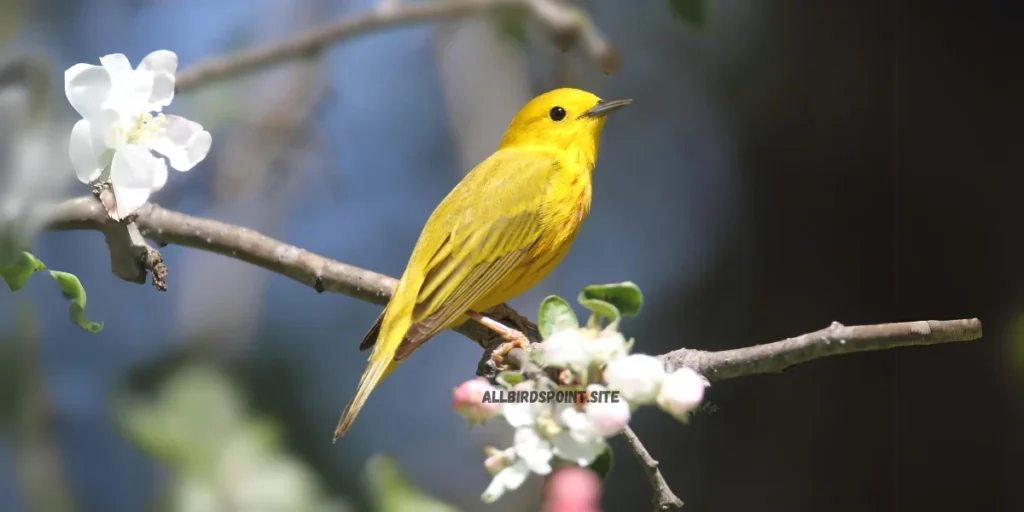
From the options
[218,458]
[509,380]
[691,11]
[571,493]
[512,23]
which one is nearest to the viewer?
[571,493]

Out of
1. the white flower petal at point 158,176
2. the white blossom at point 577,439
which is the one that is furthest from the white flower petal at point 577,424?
the white flower petal at point 158,176

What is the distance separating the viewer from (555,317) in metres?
0.56

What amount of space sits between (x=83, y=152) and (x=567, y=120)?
59 centimetres

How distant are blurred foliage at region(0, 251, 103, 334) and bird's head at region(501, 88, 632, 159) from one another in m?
0.61

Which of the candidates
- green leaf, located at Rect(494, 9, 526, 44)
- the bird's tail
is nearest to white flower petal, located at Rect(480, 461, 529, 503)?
the bird's tail

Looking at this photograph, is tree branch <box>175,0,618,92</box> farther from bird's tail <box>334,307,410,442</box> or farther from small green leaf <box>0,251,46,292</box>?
small green leaf <box>0,251,46,292</box>

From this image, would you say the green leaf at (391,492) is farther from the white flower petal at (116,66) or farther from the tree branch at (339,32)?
the tree branch at (339,32)

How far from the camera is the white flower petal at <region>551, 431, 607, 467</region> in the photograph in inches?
21.0

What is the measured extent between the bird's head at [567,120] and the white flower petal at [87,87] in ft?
1.84

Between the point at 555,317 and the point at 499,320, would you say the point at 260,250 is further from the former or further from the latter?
the point at 555,317

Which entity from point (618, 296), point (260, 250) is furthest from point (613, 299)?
point (260, 250)

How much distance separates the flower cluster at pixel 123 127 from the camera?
0.63 m

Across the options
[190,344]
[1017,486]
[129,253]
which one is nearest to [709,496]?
[1017,486]

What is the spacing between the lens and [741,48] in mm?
1607
